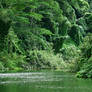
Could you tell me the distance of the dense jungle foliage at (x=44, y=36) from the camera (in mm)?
17188

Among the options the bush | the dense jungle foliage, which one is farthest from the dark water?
the bush

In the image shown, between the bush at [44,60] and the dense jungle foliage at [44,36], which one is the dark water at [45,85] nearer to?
the dense jungle foliage at [44,36]

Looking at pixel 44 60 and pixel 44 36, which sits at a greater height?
pixel 44 36

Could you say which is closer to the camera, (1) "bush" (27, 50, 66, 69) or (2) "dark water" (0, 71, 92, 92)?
(2) "dark water" (0, 71, 92, 92)

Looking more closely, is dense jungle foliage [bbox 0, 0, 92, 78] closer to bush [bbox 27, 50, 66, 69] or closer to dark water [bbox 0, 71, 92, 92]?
bush [bbox 27, 50, 66, 69]

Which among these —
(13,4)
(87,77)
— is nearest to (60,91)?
(13,4)

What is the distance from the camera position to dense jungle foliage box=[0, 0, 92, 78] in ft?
56.4

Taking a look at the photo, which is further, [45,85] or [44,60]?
[44,60]

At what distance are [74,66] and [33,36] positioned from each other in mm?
19709

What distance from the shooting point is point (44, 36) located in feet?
208

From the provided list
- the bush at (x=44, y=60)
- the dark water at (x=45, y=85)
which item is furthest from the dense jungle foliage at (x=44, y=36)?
the dark water at (x=45, y=85)

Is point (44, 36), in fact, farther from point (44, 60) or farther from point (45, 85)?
point (45, 85)

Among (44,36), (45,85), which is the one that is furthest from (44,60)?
(45,85)

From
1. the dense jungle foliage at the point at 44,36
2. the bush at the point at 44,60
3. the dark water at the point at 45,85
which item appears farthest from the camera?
the bush at the point at 44,60
